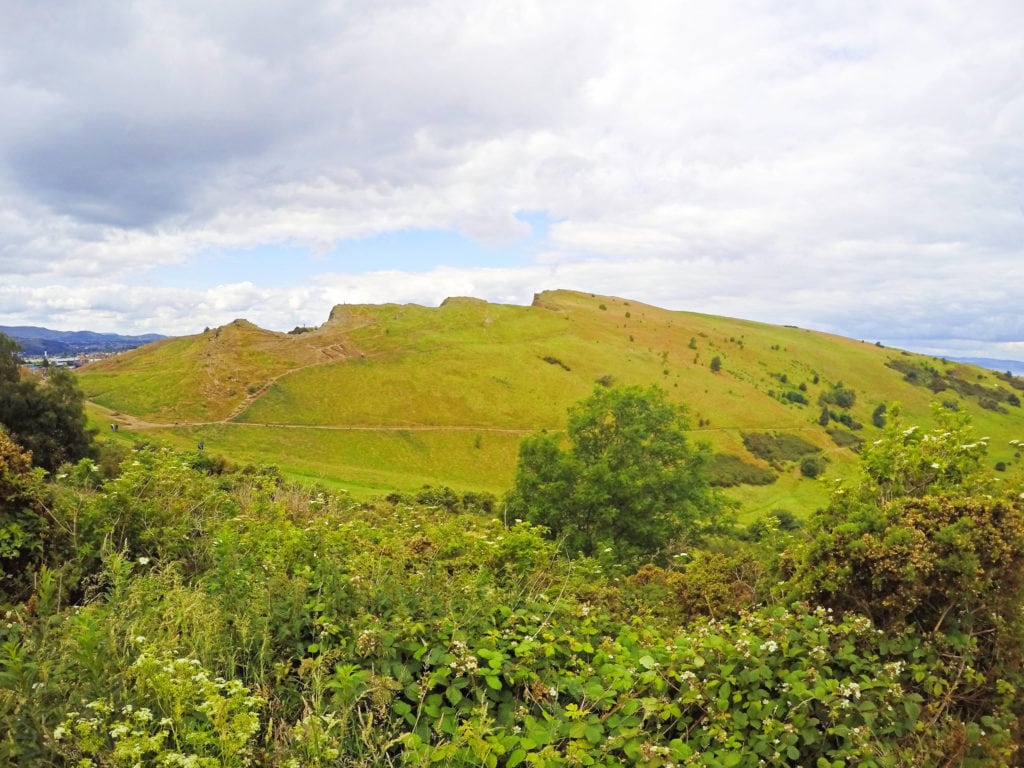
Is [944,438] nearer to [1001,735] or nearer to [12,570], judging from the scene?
[1001,735]

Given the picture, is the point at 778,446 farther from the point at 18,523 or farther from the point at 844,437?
the point at 18,523

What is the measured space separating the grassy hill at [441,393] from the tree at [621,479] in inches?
420

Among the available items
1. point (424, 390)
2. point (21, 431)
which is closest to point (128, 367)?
point (424, 390)

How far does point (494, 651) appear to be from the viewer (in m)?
3.91

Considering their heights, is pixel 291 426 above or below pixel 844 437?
below

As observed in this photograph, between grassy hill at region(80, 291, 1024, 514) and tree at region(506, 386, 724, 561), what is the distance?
10669 millimetres

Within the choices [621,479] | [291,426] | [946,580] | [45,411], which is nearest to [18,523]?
[946,580]

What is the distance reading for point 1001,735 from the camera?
377 cm

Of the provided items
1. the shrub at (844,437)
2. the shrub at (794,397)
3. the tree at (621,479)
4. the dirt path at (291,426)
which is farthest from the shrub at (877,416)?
the tree at (621,479)

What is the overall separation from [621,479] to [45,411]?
87.3 ft

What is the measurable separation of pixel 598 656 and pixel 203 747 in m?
2.40

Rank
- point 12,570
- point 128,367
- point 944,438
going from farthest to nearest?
point 128,367
point 944,438
point 12,570

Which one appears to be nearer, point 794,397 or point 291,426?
point 291,426

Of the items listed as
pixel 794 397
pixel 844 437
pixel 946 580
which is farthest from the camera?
pixel 794 397
